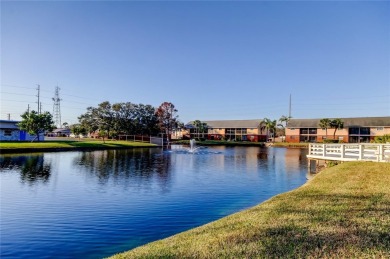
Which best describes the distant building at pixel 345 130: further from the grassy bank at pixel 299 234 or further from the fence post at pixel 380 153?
the grassy bank at pixel 299 234

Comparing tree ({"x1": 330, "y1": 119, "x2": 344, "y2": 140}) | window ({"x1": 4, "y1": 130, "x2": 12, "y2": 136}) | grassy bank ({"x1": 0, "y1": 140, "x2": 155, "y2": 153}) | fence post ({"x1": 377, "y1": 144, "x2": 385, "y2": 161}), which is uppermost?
tree ({"x1": 330, "y1": 119, "x2": 344, "y2": 140})

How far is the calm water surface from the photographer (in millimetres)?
9297

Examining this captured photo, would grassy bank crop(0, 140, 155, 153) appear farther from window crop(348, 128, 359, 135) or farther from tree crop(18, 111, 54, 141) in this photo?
window crop(348, 128, 359, 135)

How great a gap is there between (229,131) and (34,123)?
225 ft

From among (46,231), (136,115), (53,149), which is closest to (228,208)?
(46,231)

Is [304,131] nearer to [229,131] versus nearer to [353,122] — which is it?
[353,122]

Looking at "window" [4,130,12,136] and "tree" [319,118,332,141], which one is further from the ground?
"tree" [319,118,332,141]

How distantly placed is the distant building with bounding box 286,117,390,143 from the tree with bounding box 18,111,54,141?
6621 centimetres

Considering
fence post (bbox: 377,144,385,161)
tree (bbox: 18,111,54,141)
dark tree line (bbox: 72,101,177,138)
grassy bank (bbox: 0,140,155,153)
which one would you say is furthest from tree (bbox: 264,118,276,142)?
fence post (bbox: 377,144,385,161)

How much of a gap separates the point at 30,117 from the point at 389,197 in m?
54.7

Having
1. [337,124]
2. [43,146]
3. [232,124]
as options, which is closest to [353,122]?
[337,124]

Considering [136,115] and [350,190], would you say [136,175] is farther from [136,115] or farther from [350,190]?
[136,115]

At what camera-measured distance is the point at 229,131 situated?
109812 mm

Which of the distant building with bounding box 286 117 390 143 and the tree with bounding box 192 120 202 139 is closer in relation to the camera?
the distant building with bounding box 286 117 390 143
